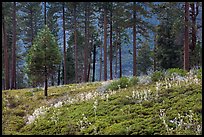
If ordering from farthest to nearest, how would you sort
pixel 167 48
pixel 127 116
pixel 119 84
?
pixel 167 48, pixel 119 84, pixel 127 116

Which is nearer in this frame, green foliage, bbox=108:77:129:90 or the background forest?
green foliage, bbox=108:77:129:90

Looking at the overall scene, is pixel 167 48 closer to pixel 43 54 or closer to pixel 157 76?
pixel 157 76

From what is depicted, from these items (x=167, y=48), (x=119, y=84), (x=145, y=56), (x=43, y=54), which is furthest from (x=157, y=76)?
(x=145, y=56)

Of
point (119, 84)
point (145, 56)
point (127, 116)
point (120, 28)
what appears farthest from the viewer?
point (145, 56)

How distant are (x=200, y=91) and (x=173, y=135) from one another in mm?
3518

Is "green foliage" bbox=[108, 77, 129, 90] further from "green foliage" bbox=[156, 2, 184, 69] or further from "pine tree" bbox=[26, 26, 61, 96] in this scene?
"green foliage" bbox=[156, 2, 184, 69]

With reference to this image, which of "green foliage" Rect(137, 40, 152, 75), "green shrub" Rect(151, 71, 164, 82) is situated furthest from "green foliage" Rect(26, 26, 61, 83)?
"green foliage" Rect(137, 40, 152, 75)

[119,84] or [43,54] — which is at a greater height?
[43,54]

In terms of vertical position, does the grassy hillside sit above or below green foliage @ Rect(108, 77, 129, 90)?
below

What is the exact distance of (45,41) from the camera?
54.9 ft

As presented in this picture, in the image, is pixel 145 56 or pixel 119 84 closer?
pixel 119 84

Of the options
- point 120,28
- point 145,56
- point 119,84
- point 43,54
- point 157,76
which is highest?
point 120,28

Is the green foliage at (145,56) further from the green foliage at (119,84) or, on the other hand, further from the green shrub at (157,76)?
the green foliage at (119,84)

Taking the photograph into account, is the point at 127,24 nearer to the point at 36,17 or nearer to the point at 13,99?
the point at 13,99
